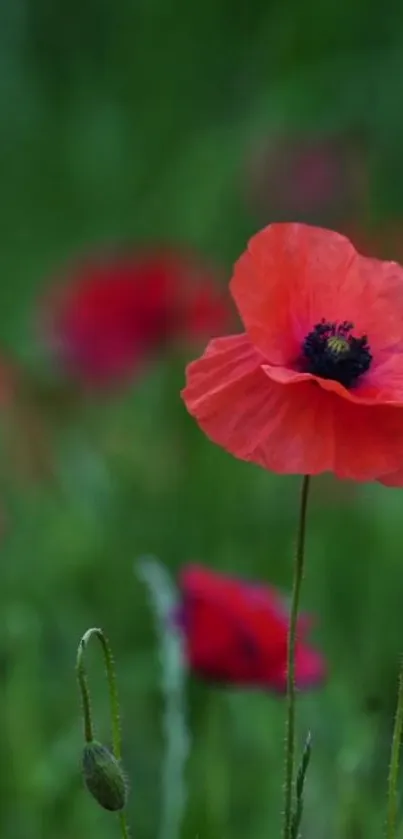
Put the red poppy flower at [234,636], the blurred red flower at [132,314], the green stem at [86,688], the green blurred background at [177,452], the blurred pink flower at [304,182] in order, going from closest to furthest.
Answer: the green stem at [86,688]
the red poppy flower at [234,636]
the green blurred background at [177,452]
the blurred red flower at [132,314]
the blurred pink flower at [304,182]

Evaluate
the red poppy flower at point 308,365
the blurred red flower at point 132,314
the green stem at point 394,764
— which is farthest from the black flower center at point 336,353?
the blurred red flower at point 132,314

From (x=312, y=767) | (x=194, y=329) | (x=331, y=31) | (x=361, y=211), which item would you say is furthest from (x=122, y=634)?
(x=331, y=31)

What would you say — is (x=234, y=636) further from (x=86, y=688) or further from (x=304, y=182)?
(x=304, y=182)

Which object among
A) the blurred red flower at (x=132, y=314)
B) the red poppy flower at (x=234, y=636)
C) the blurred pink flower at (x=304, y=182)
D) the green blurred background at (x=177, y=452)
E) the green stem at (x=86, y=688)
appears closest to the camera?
the green stem at (x=86, y=688)

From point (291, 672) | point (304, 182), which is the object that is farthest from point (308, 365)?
point (304, 182)

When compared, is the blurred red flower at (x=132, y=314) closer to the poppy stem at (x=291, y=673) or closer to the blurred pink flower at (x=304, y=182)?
the blurred pink flower at (x=304, y=182)

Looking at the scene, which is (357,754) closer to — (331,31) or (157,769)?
(157,769)

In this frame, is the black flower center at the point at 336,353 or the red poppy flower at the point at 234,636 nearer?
the black flower center at the point at 336,353
